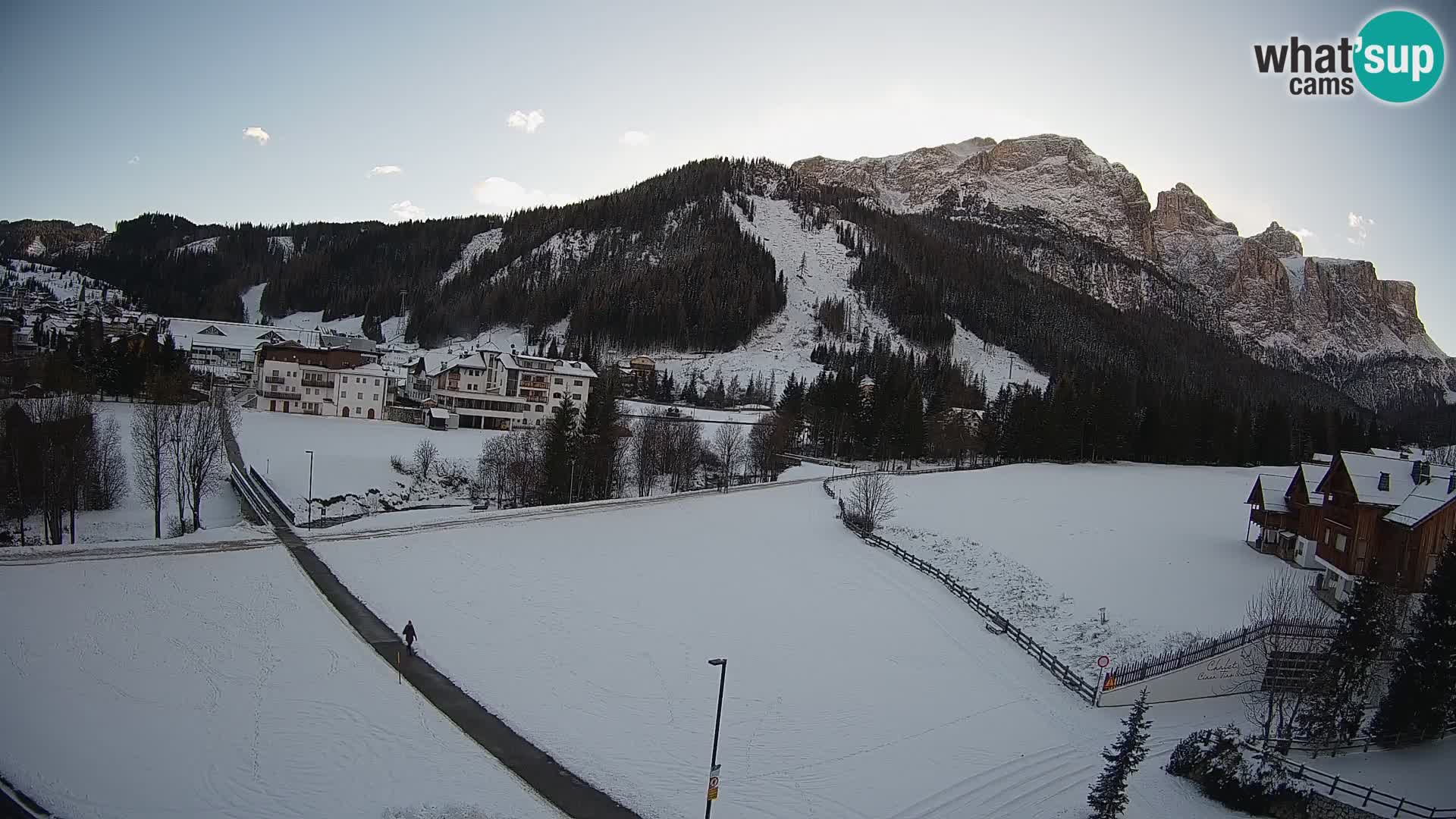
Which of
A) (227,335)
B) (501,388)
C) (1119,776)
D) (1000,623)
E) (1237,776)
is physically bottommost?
(1000,623)

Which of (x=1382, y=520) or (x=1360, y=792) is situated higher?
(x=1382, y=520)

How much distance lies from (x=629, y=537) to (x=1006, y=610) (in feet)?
69.4

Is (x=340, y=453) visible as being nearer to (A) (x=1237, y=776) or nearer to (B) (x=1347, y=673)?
(A) (x=1237, y=776)

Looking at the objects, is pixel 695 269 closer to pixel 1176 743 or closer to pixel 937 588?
pixel 937 588

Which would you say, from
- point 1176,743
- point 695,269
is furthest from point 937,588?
point 695,269

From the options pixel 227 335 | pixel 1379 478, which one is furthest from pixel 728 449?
pixel 227 335

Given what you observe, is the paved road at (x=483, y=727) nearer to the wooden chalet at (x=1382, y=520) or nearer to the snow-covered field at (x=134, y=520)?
the snow-covered field at (x=134, y=520)

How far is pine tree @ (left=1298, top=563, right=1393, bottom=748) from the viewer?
22.9 m

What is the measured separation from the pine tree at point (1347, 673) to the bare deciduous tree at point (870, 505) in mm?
25889

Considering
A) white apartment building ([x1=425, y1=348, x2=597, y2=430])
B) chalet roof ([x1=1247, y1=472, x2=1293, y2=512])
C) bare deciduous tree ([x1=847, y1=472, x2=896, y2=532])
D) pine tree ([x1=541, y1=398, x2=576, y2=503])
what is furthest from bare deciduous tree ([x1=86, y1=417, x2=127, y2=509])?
chalet roof ([x1=1247, y1=472, x2=1293, y2=512])

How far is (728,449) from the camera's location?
245 feet

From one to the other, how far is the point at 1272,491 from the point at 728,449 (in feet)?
148

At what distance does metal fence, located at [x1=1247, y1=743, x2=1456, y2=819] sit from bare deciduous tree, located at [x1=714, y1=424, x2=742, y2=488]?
52598mm

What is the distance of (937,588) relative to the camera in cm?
3812
